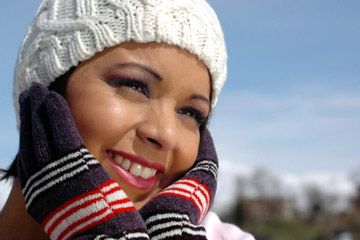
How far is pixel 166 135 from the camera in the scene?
8.10ft

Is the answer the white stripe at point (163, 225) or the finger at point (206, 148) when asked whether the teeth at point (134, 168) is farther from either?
the finger at point (206, 148)

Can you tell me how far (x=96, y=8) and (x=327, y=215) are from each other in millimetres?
29845

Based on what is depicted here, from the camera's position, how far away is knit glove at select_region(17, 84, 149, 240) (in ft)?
7.43

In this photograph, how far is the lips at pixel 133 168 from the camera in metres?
2.45

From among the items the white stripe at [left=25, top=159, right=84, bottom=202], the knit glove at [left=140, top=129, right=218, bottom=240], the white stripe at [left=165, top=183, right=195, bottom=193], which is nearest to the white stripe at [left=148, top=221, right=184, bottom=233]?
the knit glove at [left=140, top=129, right=218, bottom=240]

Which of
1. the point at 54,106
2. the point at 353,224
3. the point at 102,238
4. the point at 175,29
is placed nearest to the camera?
the point at 102,238

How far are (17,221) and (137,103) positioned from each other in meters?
0.65

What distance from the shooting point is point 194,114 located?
2680mm

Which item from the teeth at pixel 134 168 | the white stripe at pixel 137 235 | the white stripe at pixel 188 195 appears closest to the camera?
the white stripe at pixel 137 235

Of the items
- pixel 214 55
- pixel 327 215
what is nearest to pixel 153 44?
pixel 214 55

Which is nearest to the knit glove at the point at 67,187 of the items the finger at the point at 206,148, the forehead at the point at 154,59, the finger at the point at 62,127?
the finger at the point at 62,127

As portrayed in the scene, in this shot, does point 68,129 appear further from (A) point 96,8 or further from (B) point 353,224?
(B) point 353,224

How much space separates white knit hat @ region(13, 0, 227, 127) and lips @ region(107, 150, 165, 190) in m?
0.37

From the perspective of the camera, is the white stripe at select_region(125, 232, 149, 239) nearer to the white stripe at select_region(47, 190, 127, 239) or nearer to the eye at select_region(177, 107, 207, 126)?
the white stripe at select_region(47, 190, 127, 239)
